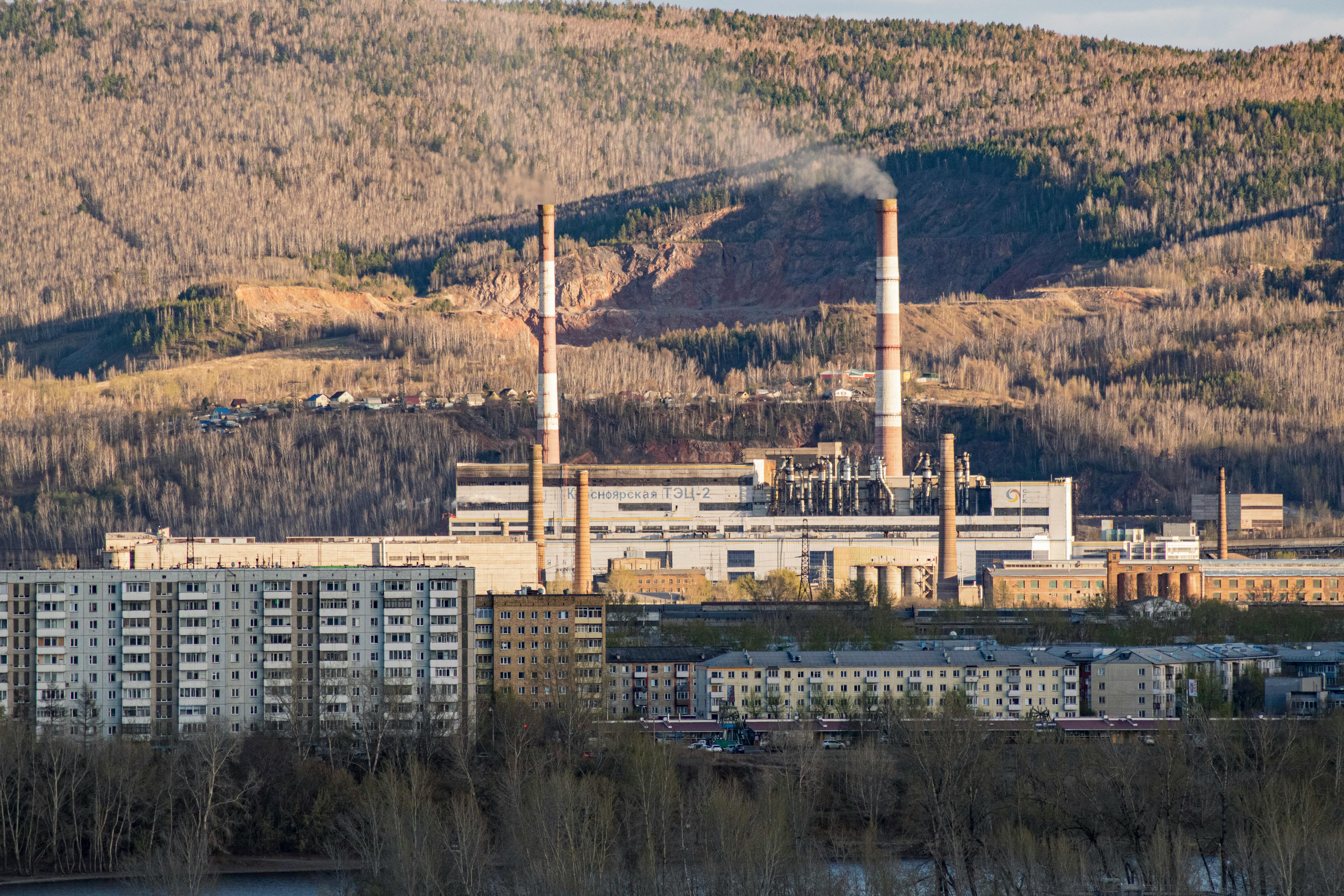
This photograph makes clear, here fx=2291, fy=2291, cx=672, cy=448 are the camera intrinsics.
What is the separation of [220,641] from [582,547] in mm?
34054

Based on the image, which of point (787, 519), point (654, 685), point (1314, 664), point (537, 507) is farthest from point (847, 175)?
point (654, 685)

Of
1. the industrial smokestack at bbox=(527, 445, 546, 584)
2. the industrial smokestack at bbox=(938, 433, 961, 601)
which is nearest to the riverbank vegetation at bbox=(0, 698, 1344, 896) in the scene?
the industrial smokestack at bbox=(527, 445, 546, 584)

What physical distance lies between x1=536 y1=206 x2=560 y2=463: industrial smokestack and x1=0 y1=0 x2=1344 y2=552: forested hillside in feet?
22.0

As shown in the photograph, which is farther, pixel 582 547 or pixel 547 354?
pixel 547 354

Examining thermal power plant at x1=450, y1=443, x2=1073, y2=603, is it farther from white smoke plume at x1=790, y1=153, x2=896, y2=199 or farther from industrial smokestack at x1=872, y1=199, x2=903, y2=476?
white smoke plume at x1=790, y1=153, x2=896, y2=199

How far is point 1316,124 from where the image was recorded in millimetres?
173500

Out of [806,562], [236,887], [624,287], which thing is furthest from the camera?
[624,287]

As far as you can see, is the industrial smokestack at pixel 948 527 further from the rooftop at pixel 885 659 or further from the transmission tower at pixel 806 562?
the rooftop at pixel 885 659

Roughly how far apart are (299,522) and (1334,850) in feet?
253

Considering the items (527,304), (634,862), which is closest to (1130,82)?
(527,304)

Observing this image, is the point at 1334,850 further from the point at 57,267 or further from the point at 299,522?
the point at 57,267

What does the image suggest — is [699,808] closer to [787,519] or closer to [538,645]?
[538,645]

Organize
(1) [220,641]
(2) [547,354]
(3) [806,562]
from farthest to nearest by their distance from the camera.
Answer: (2) [547,354] < (3) [806,562] < (1) [220,641]

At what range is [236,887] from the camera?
45.2 m
